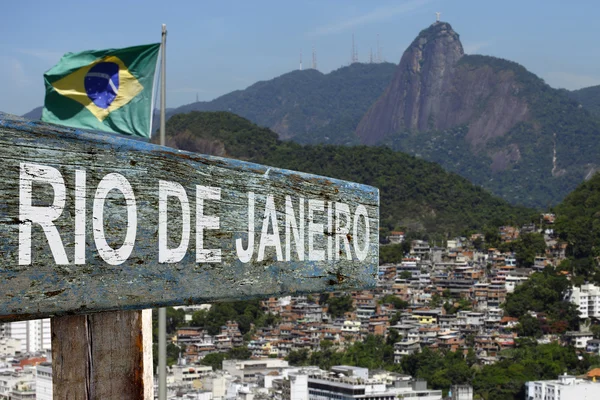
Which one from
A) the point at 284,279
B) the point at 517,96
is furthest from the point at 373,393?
the point at 517,96

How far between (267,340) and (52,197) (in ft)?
135

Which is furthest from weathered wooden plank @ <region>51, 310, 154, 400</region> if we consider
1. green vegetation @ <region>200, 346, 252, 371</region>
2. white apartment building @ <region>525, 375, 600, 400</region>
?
green vegetation @ <region>200, 346, 252, 371</region>

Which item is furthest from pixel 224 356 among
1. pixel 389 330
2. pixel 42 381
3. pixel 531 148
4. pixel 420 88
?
pixel 420 88

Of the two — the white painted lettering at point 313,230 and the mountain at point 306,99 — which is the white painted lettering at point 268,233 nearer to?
the white painted lettering at point 313,230

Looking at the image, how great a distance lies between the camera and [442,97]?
128m

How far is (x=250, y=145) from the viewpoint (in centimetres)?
7150

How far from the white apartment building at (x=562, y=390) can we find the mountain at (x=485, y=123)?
229 ft

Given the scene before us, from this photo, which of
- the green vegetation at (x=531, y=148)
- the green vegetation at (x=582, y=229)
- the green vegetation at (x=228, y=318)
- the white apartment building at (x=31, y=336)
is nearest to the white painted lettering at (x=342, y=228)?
the green vegetation at (x=228, y=318)

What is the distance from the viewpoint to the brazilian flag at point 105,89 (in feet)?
17.8

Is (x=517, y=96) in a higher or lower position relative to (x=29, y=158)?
higher

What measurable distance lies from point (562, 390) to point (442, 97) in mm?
102058

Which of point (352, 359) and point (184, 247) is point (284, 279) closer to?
point (184, 247)

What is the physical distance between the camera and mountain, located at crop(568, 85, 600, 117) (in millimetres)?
136300

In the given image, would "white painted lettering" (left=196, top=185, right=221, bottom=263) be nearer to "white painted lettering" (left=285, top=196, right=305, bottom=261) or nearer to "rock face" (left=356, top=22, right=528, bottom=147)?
"white painted lettering" (left=285, top=196, right=305, bottom=261)
